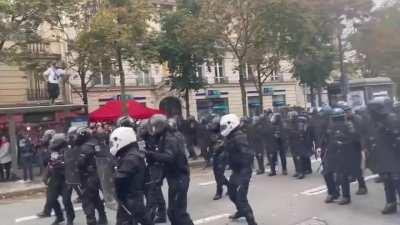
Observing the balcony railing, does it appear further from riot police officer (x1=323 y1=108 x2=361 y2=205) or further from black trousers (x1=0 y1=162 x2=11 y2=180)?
riot police officer (x1=323 y1=108 x2=361 y2=205)

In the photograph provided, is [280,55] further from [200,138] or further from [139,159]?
[139,159]

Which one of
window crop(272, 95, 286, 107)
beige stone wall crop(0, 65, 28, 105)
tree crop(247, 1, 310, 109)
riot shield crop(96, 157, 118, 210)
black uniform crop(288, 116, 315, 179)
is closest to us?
riot shield crop(96, 157, 118, 210)

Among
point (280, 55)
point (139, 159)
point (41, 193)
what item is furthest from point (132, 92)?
point (139, 159)

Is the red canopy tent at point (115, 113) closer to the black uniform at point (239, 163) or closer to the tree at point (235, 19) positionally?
the tree at point (235, 19)

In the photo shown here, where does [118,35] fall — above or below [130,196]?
Answer: above

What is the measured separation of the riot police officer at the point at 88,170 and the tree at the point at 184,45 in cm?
1322

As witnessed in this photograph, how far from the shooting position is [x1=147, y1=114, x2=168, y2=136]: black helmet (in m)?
7.68

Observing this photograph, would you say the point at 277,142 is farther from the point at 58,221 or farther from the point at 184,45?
the point at 184,45

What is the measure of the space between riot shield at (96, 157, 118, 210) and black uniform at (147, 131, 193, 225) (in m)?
0.64

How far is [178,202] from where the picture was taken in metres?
7.56

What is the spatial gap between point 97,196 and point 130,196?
8.99 ft

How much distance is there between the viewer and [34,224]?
9945mm

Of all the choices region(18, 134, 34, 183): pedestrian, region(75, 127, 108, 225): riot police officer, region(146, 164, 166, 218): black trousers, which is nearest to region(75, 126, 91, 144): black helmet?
region(75, 127, 108, 225): riot police officer

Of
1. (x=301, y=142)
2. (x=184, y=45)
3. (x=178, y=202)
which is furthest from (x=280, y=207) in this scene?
(x=184, y=45)
